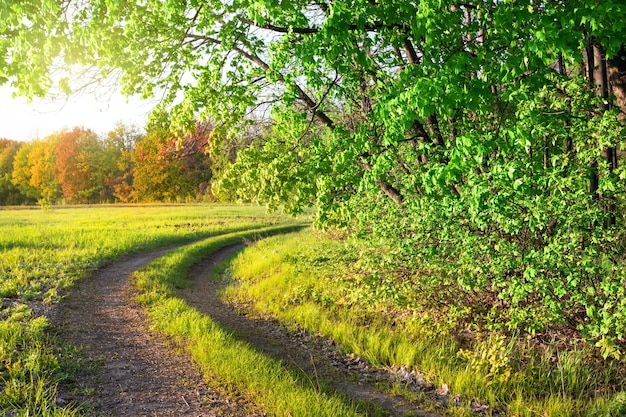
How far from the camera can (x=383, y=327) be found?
8.62 m

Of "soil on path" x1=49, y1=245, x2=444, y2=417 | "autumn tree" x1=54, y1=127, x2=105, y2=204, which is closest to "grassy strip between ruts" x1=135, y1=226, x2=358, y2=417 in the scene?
"soil on path" x1=49, y1=245, x2=444, y2=417

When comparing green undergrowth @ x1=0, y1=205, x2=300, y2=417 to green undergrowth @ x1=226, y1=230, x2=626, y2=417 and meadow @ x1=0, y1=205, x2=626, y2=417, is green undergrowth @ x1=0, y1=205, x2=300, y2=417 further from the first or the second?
green undergrowth @ x1=226, y1=230, x2=626, y2=417

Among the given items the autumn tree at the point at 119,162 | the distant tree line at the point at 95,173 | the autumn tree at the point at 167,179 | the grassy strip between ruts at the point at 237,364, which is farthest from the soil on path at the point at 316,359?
the autumn tree at the point at 119,162

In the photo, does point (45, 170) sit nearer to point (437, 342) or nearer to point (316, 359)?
point (316, 359)

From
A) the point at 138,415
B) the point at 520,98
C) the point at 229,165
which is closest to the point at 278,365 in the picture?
the point at 138,415

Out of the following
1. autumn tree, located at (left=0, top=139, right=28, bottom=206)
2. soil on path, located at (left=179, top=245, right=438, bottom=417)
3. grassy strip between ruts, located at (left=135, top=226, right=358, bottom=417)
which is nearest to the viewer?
→ grassy strip between ruts, located at (left=135, top=226, right=358, bottom=417)

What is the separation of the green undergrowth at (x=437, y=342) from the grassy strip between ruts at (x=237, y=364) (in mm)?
1827

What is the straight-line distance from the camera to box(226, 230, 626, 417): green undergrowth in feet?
19.2

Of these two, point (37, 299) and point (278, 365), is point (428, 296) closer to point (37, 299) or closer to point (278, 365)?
point (278, 365)

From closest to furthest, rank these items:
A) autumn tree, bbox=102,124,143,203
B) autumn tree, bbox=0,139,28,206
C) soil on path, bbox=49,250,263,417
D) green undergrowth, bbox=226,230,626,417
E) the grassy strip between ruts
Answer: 1. the grassy strip between ruts
2. soil on path, bbox=49,250,263,417
3. green undergrowth, bbox=226,230,626,417
4. autumn tree, bbox=102,124,143,203
5. autumn tree, bbox=0,139,28,206

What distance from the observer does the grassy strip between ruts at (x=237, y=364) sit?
5234 millimetres

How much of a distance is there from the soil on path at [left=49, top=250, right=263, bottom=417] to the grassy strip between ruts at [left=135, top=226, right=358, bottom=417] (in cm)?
22

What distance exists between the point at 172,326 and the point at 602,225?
774 cm

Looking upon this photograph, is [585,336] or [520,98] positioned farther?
[585,336]
